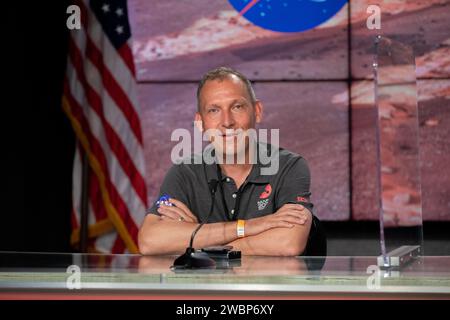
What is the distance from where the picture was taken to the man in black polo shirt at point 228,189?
280cm

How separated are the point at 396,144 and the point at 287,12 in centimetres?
248

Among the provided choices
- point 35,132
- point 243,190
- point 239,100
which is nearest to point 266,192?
point 243,190

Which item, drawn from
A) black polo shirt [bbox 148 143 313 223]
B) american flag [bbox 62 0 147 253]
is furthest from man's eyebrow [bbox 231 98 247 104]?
american flag [bbox 62 0 147 253]

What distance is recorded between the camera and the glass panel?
201 cm

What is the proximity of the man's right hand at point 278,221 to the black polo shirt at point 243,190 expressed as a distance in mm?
123

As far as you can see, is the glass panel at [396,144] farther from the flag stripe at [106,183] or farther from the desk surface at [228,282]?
the flag stripe at [106,183]

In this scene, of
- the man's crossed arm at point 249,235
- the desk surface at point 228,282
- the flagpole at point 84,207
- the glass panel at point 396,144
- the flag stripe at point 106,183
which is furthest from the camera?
the flagpole at point 84,207

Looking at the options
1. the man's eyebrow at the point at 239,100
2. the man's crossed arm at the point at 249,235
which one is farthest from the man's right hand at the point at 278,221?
the man's eyebrow at the point at 239,100

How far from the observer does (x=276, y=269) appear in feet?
6.56

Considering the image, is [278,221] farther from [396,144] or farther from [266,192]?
[396,144]

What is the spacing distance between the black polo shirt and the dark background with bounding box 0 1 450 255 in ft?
5.80

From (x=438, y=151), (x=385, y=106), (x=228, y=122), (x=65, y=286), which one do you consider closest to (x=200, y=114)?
(x=228, y=122)
